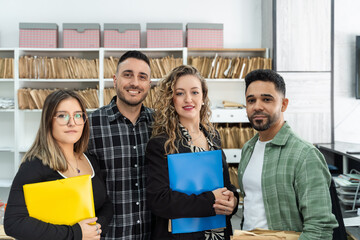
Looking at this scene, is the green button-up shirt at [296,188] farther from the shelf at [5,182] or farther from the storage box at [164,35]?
the shelf at [5,182]

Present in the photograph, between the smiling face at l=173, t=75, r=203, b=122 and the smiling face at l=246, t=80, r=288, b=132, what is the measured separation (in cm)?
29

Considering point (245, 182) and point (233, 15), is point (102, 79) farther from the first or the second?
point (245, 182)

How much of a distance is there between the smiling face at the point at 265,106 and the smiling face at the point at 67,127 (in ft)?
2.55

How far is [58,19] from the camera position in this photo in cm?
455

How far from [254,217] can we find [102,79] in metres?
3.32

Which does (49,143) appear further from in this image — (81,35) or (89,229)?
(81,35)

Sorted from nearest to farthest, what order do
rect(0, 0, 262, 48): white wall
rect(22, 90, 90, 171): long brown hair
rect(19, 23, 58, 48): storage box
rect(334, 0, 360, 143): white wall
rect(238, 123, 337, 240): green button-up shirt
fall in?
rect(238, 123, 337, 240): green button-up shirt
rect(22, 90, 90, 171): long brown hair
rect(19, 23, 58, 48): storage box
rect(334, 0, 360, 143): white wall
rect(0, 0, 262, 48): white wall

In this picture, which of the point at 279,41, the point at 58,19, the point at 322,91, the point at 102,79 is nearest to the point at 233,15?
the point at 279,41

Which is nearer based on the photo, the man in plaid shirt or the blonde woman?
the blonde woman

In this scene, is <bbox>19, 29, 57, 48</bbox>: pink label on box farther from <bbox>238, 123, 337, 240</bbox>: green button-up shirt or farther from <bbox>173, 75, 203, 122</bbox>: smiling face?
<bbox>238, 123, 337, 240</bbox>: green button-up shirt

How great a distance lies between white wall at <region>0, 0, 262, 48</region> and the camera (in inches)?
179

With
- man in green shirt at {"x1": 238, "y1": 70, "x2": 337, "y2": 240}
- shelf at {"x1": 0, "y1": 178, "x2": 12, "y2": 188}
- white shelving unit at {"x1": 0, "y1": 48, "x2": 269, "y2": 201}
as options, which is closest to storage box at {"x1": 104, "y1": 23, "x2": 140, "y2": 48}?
white shelving unit at {"x1": 0, "y1": 48, "x2": 269, "y2": 201}

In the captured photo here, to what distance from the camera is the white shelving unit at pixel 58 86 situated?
4207mm

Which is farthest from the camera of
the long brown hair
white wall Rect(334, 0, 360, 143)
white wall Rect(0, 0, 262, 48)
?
white wall Rect(0, 0, 262, 48)
